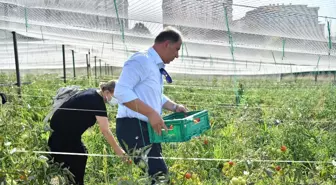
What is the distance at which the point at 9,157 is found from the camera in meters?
1.51

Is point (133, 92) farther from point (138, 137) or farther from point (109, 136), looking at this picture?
point (109, 136)

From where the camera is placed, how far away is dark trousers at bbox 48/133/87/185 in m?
2.81

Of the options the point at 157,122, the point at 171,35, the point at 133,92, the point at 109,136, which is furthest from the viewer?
the point at 109,136

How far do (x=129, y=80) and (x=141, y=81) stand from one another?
0.13m

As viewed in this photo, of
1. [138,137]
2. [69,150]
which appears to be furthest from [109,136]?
[69,150]

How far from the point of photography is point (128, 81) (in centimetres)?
240

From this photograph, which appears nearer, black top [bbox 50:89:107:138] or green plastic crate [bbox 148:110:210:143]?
green plastic crate [bbox 148:110:210:143]

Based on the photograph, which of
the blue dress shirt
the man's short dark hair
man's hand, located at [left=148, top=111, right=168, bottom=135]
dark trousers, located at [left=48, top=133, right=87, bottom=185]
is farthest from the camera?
dark trousers, located at [left=48, top=133, right=87, bottom=185]

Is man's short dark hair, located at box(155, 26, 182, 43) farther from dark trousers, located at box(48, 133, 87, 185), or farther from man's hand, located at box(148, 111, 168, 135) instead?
dark trousers, located at box(48, 133, 87, 185)

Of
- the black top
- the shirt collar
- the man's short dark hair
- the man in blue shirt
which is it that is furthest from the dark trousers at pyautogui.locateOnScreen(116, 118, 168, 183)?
the man's short dark hair

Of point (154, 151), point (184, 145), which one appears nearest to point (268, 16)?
point (184, 145)

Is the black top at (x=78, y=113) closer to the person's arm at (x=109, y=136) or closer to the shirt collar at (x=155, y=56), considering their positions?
the person's arm at (x=109, y=136)

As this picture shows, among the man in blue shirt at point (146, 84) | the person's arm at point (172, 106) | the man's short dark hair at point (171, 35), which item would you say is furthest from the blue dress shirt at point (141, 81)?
the person's arm at point (172, 106)

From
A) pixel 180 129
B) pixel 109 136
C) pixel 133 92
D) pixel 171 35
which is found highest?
pixel 171 35
